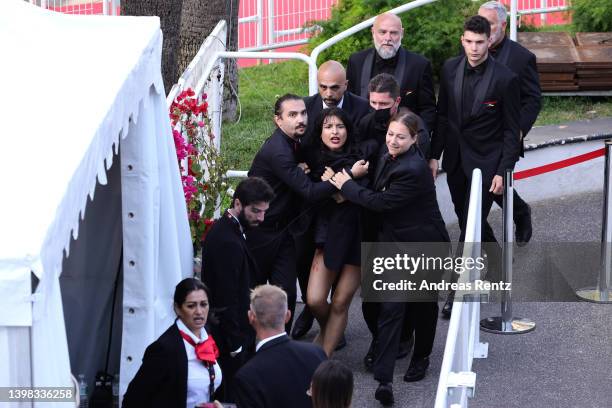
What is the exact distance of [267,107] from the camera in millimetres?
13633

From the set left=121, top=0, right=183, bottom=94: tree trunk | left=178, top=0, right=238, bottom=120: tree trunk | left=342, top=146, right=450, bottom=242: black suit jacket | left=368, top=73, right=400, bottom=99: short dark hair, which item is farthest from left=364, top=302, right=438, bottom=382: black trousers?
left=178, top=0, right=238, bottom=120: tree trunk

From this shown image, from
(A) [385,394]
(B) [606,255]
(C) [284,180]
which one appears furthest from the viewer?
(B) [606,255]

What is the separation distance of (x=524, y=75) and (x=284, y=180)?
7.83 ft

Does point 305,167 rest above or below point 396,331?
above

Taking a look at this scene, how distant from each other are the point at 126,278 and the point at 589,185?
6.38m

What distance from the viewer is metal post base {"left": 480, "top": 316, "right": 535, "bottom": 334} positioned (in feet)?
27.5

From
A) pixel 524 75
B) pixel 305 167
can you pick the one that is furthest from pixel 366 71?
pixel 305 167

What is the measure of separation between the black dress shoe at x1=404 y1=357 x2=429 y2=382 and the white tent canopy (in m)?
1.57

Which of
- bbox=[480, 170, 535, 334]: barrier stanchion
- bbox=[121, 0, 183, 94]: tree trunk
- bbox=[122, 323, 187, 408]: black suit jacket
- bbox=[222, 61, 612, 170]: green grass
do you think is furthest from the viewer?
bbox=[222, 61, 612, 170]: green grass

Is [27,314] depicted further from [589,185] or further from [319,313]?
[589,185]

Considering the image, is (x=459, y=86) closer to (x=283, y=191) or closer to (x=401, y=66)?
(x=401, y=66)

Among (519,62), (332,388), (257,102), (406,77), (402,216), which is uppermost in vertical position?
(519,62)

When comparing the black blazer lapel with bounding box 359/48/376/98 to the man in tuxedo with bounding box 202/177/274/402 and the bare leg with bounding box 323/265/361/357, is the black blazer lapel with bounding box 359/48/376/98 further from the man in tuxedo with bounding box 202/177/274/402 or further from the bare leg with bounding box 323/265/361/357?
the man in tuxedo with bounding box 202/177/274/402

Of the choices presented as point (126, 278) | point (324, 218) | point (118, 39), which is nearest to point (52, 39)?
point (118, 39)
